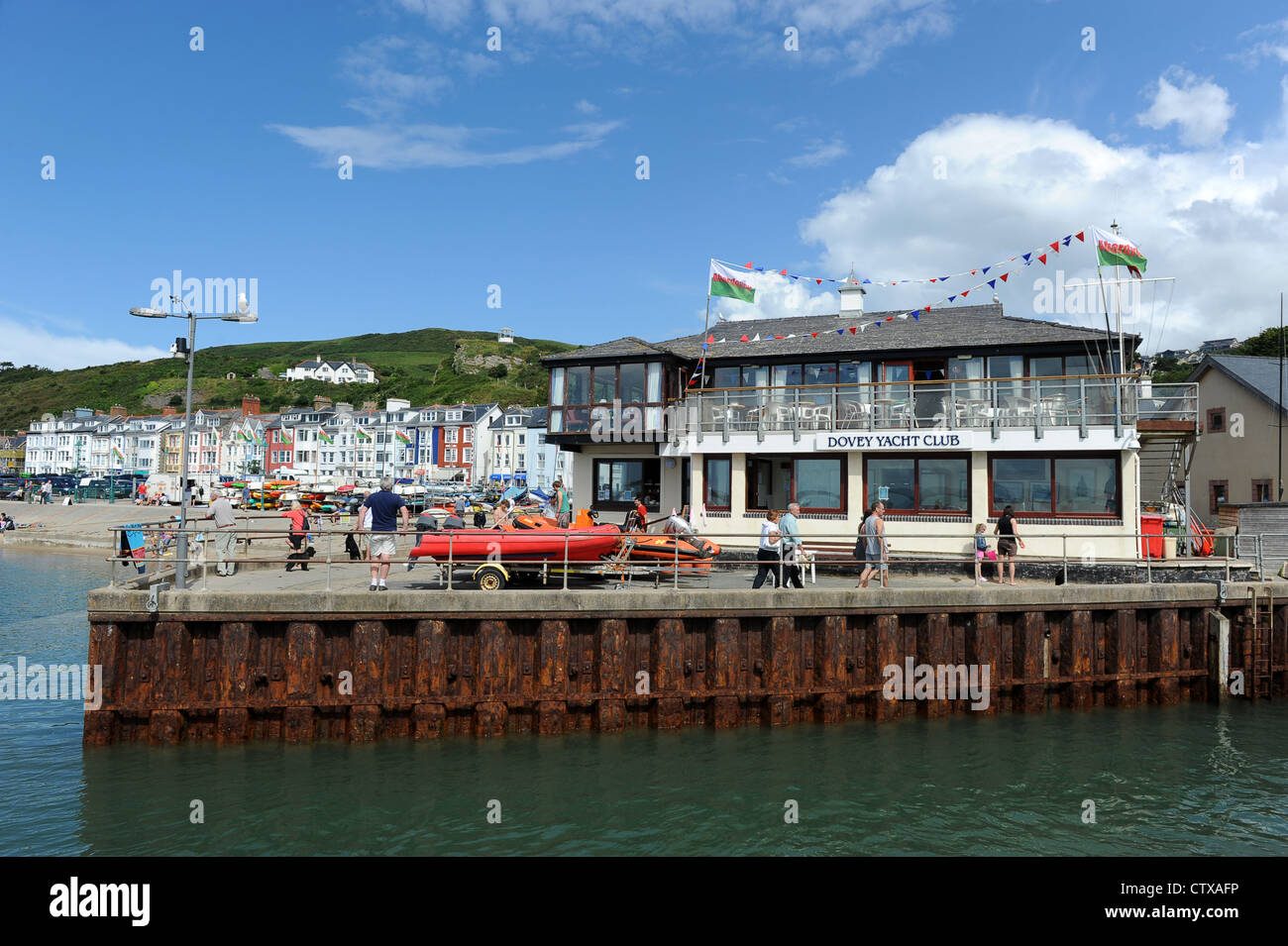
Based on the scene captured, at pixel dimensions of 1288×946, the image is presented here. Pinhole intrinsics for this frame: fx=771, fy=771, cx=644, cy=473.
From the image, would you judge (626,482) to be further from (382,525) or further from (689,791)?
(689,791)

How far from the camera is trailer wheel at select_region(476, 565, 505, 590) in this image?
13.9 m

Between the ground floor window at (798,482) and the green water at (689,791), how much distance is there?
27.6ft

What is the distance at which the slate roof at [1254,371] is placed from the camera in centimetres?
3475

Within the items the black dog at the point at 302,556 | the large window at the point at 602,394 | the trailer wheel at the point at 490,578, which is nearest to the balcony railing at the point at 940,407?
the large window at the point at 602,394

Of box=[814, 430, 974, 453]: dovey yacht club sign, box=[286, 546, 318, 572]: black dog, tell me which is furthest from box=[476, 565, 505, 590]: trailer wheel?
box=[814, 430, 974, 453]: dovey yacht club sign

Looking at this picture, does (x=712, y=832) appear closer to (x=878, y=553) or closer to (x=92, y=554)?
(x=878, y=553)

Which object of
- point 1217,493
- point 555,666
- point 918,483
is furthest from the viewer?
point 1217,493

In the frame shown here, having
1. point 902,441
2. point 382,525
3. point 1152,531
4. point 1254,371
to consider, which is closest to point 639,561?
point 382,525

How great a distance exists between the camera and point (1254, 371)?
37.1 meters

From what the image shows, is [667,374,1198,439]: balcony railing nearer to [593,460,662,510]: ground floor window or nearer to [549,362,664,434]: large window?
[549,362,664,434]: large window

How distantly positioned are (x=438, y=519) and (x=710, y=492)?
13577mm

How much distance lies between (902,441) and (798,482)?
10.2 ft

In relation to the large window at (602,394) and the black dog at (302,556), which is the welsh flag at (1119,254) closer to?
the large window at (602,394)

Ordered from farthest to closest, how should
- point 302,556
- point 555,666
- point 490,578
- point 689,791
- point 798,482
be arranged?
point 798,482
point 302,556
point 490,578
point 555,666
point 689,791
